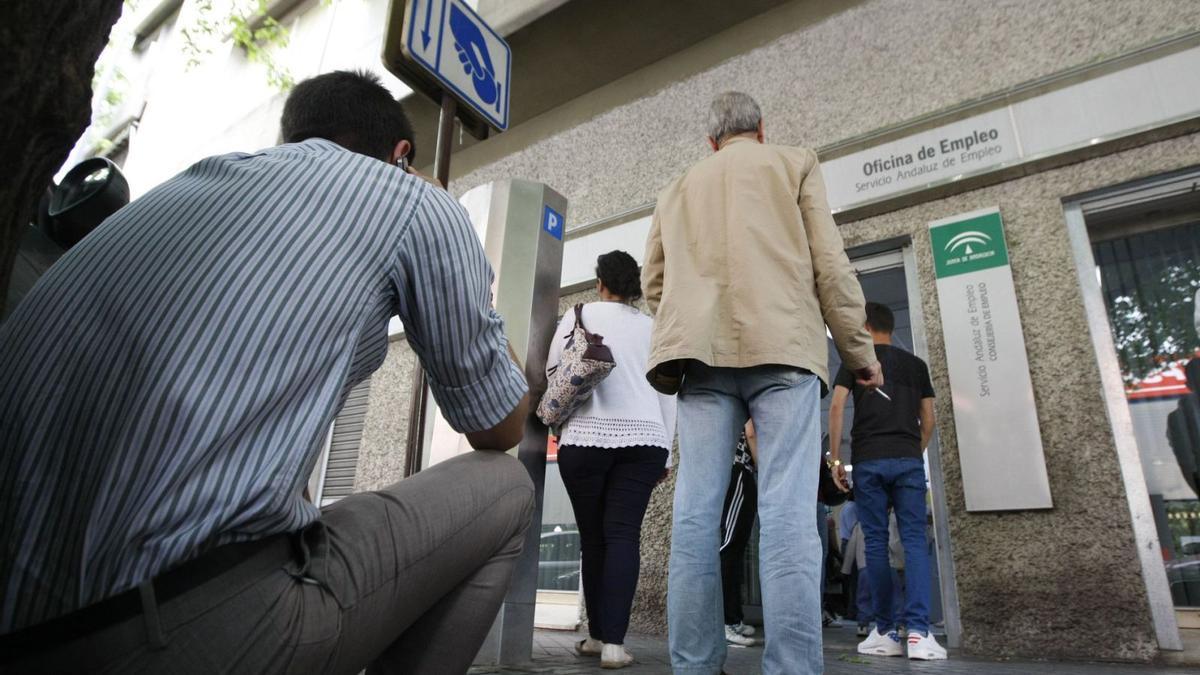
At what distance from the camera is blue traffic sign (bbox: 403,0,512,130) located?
2814 millimetres

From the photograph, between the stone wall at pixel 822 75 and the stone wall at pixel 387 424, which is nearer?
the stone wall at pixel 822 75

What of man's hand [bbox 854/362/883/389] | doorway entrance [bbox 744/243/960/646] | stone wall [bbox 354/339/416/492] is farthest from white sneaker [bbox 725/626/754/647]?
stone wall [bbox 354/339/416/492]

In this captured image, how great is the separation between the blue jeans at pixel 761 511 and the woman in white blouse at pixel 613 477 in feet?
2.64

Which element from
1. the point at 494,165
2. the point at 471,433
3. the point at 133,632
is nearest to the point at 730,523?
the point at 471,433

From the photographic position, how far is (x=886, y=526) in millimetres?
3873

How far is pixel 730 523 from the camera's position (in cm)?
398

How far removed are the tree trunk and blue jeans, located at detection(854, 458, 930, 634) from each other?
3715 millimetres

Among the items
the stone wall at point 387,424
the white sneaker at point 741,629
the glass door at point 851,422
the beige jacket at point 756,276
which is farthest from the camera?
the stone wall at point 387,424

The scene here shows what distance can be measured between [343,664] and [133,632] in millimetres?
294

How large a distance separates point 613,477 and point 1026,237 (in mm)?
2833

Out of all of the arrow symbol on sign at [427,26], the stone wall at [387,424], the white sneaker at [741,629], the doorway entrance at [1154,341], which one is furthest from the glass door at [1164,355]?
the stone wall at [387,424]

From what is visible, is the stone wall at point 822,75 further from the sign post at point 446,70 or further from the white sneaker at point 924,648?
the white sneaker at point 924,648

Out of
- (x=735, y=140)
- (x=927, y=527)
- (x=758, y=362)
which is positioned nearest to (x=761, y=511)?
(x=758, y=362)

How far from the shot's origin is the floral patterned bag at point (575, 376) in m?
3.09
